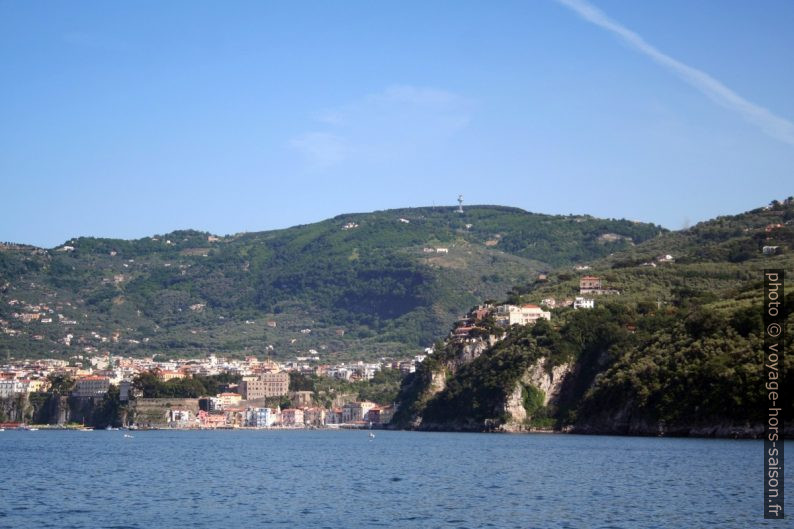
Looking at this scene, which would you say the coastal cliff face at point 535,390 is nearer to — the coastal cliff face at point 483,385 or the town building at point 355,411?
the coastal cliff face at point 483,385

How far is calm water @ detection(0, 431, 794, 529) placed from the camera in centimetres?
4169

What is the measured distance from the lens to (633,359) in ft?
330

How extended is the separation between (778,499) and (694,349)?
48.8 meters

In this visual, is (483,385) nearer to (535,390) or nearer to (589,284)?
(535,390)

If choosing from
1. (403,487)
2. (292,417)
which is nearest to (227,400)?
(292,417)

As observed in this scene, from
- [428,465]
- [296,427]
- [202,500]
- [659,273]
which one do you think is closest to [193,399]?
[296,427]

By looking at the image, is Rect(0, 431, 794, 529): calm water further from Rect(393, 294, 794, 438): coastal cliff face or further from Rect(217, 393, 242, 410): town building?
Rect(217, 393, 242, 410): town building

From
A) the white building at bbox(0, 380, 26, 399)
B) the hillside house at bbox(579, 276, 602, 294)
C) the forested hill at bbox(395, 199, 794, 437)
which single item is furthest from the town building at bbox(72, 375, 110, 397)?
the hillside house at bbox(579, 276, 602, 294)

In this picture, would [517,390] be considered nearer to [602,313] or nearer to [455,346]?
[602,313]

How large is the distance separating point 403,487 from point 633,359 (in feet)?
166

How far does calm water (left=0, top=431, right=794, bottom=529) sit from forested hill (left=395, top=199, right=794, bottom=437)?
5.45 m

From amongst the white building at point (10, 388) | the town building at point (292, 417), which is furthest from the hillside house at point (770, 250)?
the white building at point (10, 388)

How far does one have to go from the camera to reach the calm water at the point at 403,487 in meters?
41.7

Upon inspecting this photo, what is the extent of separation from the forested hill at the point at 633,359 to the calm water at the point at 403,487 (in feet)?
17.9
